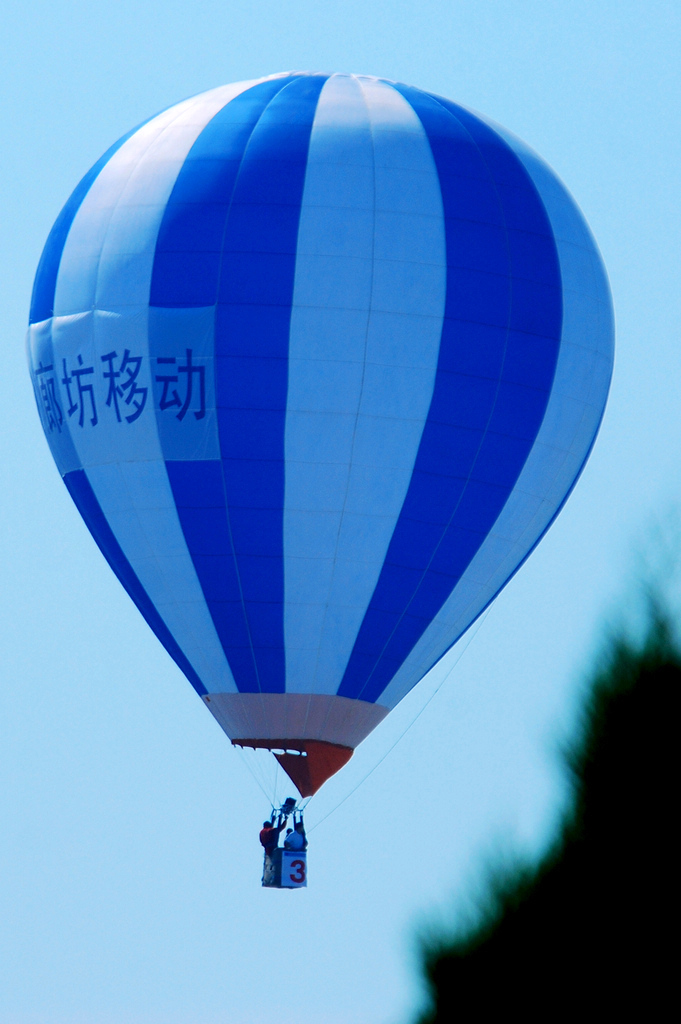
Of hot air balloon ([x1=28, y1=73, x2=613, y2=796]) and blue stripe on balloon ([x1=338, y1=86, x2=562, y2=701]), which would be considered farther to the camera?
blue stripe on balloon ([x1=338, y1=86, x2=562, y2=701])

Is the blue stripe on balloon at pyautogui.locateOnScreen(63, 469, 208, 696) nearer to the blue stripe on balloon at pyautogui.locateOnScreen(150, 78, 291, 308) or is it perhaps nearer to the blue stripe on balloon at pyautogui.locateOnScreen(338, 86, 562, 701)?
the blue stripe on balloon at pyautogui.locateOnScreen(338, 86, 562, 701)

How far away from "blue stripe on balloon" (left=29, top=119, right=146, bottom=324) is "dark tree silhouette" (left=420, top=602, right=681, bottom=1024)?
17450mm

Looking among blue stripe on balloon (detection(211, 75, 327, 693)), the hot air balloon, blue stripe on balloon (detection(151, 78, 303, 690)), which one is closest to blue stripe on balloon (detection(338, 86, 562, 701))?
the hot air balloon

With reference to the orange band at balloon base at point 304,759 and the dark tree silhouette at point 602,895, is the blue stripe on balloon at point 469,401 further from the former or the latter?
the dark tree silhouette at point 602,895

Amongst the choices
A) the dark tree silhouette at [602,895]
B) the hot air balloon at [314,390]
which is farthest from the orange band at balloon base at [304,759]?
the dark tree silhouette at [602,895]

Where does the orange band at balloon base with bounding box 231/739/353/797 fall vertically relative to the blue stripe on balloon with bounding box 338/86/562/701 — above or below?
below

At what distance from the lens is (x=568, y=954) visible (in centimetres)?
471

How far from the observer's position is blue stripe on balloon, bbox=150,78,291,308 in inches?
793

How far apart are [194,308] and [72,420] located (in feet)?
7.15

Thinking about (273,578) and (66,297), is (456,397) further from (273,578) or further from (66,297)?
(66,297)

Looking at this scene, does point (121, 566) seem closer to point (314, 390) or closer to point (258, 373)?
point (258, 373)

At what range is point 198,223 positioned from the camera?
20.3 meters

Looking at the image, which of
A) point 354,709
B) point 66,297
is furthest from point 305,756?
point 66,297

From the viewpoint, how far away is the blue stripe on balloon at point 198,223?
20.1 m
